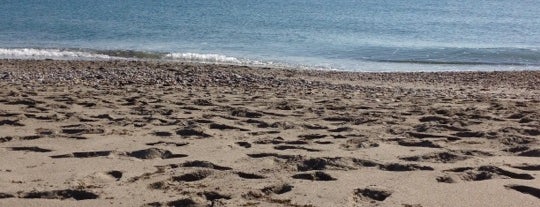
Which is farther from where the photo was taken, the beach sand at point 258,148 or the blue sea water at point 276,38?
the blue sea water at point 276,38

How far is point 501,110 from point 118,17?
31669 mm

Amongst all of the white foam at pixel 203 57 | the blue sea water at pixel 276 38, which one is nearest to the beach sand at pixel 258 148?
the white foam at pixel 203 57

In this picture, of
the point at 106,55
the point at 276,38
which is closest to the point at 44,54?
the point at 106,55

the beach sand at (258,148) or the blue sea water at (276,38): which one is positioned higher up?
the blue sea water at (276,38)

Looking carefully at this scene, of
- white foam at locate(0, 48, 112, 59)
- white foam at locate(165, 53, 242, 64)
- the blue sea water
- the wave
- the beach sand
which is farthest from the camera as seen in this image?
the blue sea water

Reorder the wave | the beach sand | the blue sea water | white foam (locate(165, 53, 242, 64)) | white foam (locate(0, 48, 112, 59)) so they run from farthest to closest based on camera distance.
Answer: the blue sea water
white foam (locate(165, 53, 242, 64))
the wave
white foam (locate(0, 48, 112, 59))
the beach sand

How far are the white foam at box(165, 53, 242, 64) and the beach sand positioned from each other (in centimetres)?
913

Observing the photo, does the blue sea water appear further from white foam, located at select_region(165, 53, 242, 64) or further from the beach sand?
the beach sand

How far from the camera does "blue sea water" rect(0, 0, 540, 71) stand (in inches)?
824

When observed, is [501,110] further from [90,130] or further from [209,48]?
[209,48]

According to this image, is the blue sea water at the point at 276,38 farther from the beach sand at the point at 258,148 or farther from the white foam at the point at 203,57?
the beach sand at the point at 258,148

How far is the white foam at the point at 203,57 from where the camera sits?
20078 mm

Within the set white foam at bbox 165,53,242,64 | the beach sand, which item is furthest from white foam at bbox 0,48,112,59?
the beach sand

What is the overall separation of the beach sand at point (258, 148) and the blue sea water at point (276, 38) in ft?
33.6
